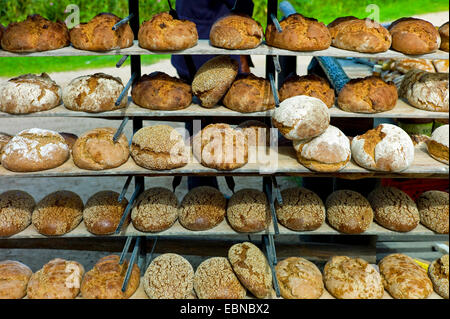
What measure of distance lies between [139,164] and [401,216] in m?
1.62

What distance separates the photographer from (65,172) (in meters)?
2.56

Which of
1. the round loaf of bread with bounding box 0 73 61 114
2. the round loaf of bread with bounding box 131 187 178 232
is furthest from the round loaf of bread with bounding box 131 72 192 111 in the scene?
the round loaf of bread with bounding box 131 187 178 232

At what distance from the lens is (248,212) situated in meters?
2.83

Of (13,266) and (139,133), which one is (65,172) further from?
(13,266)

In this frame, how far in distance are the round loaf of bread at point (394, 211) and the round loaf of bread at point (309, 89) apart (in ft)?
2.43

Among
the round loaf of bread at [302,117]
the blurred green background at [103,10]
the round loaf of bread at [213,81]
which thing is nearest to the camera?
the round loaf of bread at [302,117]

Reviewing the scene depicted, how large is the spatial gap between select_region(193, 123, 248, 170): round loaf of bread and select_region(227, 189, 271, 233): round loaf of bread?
39cm

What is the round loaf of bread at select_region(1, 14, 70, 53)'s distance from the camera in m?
2.47

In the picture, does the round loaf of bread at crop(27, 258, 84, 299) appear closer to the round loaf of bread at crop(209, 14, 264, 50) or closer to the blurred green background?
the round loaf of bread at crop(209, 14, 264, 50)

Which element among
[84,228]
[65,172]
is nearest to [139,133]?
[65,172]

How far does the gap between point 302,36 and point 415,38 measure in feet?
2.02

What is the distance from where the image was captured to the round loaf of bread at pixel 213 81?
2.63 metres

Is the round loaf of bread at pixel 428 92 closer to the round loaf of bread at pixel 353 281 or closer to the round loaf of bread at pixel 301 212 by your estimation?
the round loaf of bread at pixel 301 212

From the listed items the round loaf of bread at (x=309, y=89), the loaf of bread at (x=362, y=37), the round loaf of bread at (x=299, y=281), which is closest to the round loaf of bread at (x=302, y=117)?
the round loaf of bread at (x=309, y=89)
